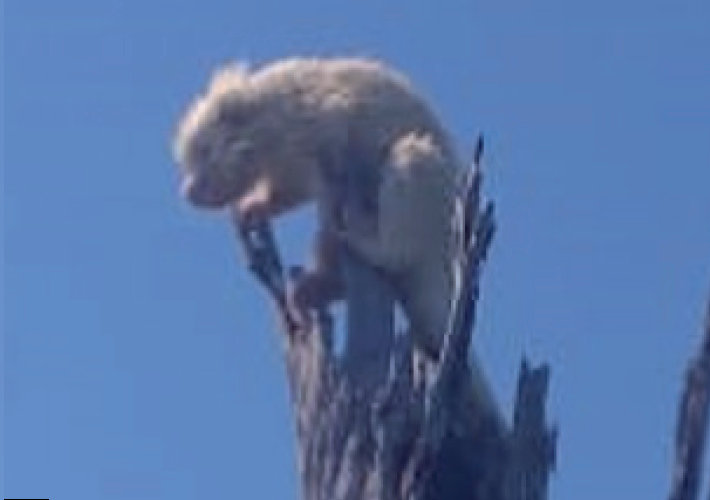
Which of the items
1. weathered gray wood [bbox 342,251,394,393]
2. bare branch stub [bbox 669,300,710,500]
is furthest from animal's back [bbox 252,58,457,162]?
bare branch stub [bbox 669,300,710,500]

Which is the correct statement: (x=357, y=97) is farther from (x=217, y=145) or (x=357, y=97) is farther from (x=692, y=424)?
(x=692, y=424)

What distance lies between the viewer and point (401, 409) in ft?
26.4

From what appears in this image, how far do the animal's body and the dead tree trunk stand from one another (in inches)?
8.5

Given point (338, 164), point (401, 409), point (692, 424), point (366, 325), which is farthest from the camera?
point (338, 164)

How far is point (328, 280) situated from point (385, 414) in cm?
197

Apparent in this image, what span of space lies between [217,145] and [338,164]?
726mm

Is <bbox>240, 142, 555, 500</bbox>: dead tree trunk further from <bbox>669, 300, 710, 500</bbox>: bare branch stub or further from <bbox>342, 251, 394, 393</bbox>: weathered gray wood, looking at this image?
<bbox>669, 300, 710, 500</bbox>: bare branch stub

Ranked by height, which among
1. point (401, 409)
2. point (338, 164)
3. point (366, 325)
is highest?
point (338, 164)

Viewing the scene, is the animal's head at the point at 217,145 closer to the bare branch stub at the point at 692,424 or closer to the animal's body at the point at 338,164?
the animal's body at the point at 338,164

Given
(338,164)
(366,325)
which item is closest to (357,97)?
(338,164)

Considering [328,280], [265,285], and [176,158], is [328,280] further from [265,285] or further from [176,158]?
[176,158]

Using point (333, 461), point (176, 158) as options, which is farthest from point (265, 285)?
point (176, 158)

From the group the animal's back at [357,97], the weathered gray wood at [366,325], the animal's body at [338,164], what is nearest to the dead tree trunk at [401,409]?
the weathered gray wood at [366,325]

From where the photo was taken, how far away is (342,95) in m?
10.9
